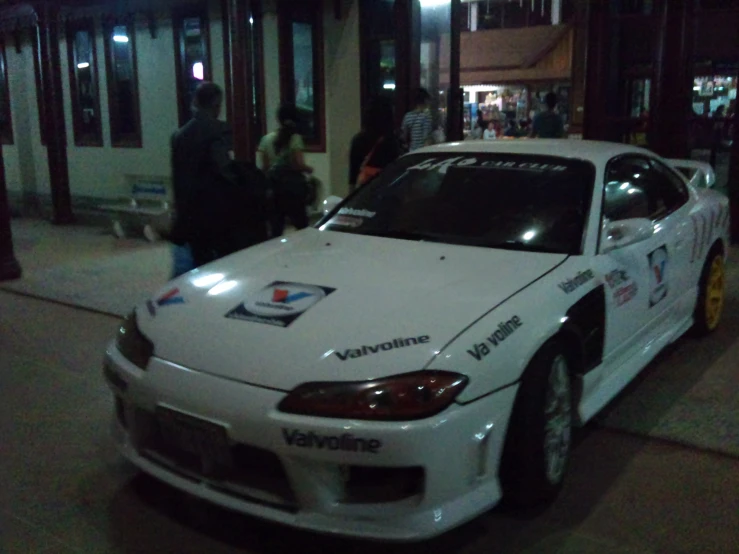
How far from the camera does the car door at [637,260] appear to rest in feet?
12.4

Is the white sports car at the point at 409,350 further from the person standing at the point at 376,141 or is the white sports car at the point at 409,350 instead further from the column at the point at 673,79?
the column at the point at 673,79

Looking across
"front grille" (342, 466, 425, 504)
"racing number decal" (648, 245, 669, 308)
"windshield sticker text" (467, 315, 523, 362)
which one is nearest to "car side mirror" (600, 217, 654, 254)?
"racing number decal" (648, 245, 669, 308)

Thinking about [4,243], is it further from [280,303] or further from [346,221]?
[280,303]

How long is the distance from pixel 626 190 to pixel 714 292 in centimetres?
169

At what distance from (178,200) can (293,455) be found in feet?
9.54

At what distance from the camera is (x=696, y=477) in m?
Answer: 3.60

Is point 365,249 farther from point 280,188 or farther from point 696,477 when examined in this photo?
point 280,188

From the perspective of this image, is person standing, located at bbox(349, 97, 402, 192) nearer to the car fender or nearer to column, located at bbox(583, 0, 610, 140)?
the car fender

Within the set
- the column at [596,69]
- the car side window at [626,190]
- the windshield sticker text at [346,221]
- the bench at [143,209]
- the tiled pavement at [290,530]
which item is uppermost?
the column at [596,69]

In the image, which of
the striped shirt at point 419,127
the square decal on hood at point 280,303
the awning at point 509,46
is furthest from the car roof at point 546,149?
the awning at point 509,46

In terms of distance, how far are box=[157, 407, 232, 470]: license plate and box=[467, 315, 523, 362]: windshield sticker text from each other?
929 mm

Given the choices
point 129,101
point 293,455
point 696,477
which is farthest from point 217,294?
point 129,101

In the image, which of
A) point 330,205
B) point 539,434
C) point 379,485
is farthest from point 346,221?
point 379,485

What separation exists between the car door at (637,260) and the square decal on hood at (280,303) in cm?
136
